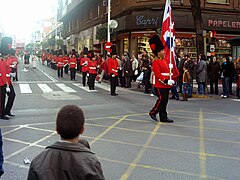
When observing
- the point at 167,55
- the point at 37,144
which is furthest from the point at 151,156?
the point at 167,55

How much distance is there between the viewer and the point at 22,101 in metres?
14.2

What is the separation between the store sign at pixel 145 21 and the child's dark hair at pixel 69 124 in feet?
77.4

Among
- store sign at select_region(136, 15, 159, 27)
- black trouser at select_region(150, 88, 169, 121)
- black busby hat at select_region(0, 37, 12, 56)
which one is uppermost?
store sign at select_region(136, 15, 159, 27)

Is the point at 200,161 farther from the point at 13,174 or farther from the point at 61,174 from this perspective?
the point at 61,174

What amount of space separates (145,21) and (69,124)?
940 inches

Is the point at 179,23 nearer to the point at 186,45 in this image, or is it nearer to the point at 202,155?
the point at 186,45

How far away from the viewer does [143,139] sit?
25.7ft

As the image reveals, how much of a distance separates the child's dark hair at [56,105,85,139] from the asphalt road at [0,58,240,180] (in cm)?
299

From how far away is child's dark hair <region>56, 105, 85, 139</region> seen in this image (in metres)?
2.53

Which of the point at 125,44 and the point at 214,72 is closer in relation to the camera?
the point at 214,72

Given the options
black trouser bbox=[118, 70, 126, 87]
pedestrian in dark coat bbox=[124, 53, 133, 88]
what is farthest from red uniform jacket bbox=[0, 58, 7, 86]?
black trouser bbox=[118, 70, 126, 87]

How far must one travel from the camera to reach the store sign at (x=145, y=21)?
25594mm

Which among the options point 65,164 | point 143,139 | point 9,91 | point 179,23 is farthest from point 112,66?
point 65,164

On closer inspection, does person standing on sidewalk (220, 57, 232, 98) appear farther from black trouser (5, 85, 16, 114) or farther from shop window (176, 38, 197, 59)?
shop window (176, 38, 197, 59)
